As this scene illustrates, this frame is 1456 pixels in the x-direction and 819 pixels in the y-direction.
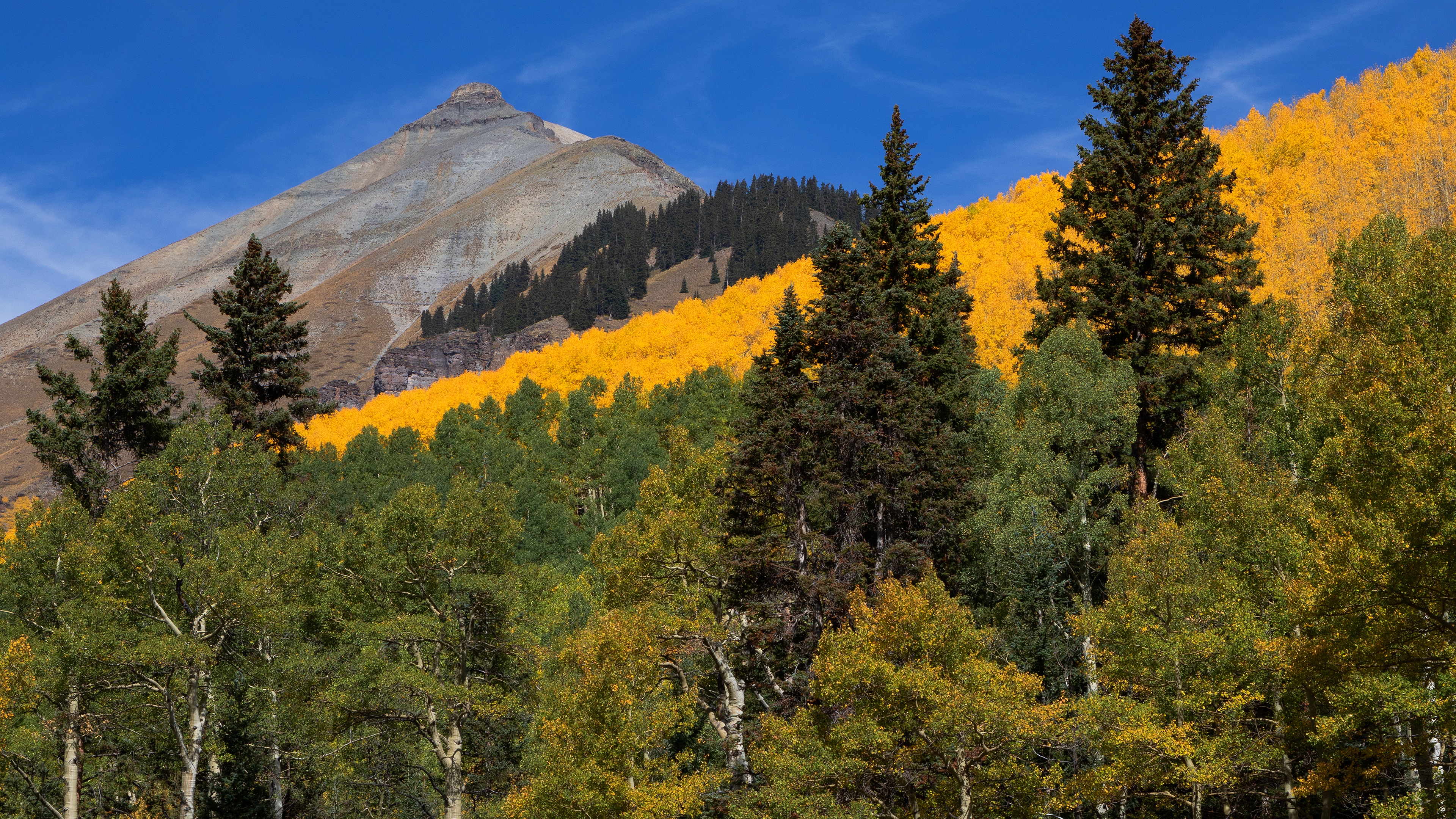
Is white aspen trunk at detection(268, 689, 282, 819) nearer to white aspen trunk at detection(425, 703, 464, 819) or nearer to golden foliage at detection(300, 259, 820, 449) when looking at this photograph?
white aspen trunk at detection(425, 703, 464, 819)

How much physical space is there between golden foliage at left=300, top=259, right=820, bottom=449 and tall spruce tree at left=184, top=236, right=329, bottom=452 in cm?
4624

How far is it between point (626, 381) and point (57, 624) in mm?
52585

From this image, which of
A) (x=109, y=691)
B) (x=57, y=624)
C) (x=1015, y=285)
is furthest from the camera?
(x=1015, y=285)

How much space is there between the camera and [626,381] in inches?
3342

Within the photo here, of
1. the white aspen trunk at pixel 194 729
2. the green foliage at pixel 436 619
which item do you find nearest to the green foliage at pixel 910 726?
the green foliage at pixel 436 619

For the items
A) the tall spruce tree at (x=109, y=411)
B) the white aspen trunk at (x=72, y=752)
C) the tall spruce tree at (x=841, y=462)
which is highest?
the tall spruce tree at (x=109, y=411)

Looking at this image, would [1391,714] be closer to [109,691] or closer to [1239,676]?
[1239,676]

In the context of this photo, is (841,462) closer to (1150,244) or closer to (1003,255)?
(1150,244)

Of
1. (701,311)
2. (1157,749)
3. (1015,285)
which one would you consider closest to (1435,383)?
(1157,749)

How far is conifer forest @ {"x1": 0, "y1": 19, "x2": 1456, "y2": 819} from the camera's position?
883 inches

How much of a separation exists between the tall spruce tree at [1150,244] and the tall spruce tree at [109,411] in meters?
36.9

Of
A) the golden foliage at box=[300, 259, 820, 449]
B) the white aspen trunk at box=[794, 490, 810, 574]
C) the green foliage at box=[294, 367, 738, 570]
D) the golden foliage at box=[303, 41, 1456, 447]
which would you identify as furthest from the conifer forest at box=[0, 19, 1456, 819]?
the golden foliage at box=[300, 259, 820, 449]

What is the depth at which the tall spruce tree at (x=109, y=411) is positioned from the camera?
131 feet

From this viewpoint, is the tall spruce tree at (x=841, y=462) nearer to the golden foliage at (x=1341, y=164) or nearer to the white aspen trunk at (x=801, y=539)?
the white aspen trunk at (x=801, y=539)
